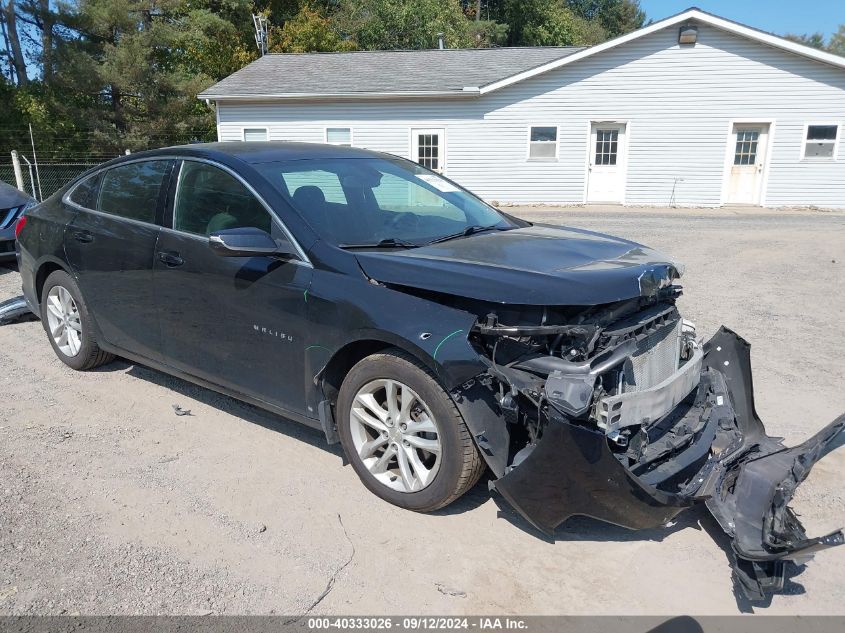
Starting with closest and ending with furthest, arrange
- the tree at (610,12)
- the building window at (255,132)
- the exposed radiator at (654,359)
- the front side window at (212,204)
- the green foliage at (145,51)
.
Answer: the exposed radiator at (654,359), the front side window at (212,204), the building window at (255,132), the green foliage at (145,51), the tree at (610,12)

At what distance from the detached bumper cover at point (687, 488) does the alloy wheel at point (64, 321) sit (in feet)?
12.6

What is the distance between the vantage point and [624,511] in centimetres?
298

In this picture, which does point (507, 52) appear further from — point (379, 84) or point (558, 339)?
point (558, 339)

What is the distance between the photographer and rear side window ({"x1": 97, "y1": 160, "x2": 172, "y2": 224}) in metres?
4.56

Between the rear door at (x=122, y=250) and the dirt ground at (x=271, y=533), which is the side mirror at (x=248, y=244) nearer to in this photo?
the rear door at (x=122, y=250)

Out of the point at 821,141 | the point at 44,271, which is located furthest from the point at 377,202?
the point at 821,141

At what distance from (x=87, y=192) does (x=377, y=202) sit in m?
2.40

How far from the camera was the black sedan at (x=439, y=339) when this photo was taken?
3020 mm

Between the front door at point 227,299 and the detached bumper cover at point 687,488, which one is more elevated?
the front door at point 227,299

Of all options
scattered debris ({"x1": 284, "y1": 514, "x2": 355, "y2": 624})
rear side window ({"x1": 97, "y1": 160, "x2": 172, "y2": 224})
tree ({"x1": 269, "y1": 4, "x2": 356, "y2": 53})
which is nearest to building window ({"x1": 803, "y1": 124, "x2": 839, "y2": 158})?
rear side window ({"x1": 97, "y1": 160, "x2": 172, "y2": 224})

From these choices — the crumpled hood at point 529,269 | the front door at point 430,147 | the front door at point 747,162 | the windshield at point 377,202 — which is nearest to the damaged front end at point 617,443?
the crumpled hood at point 529,269

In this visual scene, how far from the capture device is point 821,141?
1877 cm

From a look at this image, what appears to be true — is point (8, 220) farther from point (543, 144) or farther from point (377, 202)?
point (543, 144)

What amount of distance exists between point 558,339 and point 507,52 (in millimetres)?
21368
